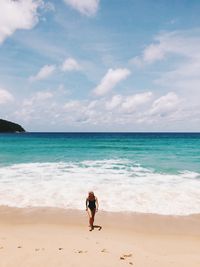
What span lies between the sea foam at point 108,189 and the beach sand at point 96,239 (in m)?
1.24

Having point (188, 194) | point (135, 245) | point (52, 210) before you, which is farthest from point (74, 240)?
point (188, 194)

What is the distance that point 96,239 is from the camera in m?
11.2

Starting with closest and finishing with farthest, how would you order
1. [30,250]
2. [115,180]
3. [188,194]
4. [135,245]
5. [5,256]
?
[5,256] < [30,250] < [135,245] < [188,194] < [115,180]

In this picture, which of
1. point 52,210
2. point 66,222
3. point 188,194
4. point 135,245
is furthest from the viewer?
point 188,194

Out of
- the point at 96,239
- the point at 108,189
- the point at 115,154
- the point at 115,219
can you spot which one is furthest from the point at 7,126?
the point at 96,239

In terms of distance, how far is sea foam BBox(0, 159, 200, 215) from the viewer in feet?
52.8

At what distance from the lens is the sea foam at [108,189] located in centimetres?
1609

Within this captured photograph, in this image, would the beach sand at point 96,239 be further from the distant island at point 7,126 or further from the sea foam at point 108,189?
the distant island at point 7,126

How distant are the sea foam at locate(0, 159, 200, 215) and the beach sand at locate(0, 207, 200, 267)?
1.24 m

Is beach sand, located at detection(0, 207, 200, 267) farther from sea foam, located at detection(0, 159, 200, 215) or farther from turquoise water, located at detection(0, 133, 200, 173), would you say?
turquoise water, located at detection(0, 133, 200, 173)

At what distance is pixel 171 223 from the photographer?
43.9ft

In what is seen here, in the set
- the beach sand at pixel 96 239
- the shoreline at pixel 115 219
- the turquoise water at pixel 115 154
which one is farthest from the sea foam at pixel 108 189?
the turquoise water at pixel 115 154

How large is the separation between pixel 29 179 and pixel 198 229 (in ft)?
45.2

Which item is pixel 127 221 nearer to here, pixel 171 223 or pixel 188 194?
pixel 171 223
